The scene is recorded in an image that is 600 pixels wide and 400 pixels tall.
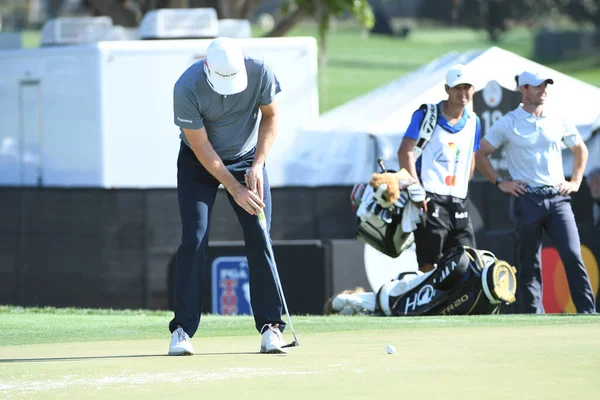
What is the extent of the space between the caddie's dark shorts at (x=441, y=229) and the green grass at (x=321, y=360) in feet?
3.59

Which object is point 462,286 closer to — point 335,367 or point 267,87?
point 267,87

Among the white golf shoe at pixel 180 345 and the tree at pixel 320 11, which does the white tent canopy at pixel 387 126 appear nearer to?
the tree at pixel 320 11

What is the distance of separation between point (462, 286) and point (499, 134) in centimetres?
142

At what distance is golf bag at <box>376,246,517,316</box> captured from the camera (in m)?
9.84

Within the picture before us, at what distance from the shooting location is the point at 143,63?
17141 millimetres

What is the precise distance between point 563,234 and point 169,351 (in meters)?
4.13

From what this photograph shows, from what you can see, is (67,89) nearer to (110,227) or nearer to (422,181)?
(110,227)

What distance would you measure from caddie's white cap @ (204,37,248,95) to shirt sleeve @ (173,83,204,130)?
136mm

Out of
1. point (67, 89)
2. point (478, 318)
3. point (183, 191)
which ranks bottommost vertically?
point (478, 318)

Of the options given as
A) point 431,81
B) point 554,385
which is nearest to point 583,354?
point 554,385

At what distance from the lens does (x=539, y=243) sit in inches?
419

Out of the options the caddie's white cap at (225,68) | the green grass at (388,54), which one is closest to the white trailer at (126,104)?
the caddie's white cap at (225,68)

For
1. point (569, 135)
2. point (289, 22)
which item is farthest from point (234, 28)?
point (569, 135)

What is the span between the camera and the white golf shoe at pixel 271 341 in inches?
289
